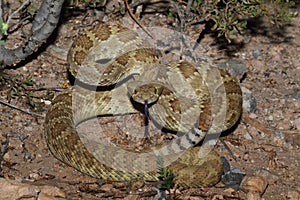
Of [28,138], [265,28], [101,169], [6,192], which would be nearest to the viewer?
[6,192]

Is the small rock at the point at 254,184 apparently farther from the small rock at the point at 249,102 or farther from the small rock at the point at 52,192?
the small rock at the point at 52,192

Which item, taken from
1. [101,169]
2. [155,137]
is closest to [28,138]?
[101,169]

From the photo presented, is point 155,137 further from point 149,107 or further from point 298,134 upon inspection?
point 298,134

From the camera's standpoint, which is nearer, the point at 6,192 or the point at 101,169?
the point at 6,192

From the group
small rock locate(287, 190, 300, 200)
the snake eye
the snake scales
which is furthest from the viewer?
the snake eye

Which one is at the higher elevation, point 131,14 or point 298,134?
point 131,14

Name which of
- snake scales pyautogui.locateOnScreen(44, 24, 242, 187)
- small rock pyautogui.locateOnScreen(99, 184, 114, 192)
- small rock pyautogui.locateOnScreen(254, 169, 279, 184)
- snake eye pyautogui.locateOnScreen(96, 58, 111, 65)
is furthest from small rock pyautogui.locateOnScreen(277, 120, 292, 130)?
snake eye pyautogui.locateOnScreen(96, 58, 111, 65)

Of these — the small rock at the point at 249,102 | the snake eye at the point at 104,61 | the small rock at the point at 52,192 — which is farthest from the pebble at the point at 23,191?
the small rock at the point at 249,102

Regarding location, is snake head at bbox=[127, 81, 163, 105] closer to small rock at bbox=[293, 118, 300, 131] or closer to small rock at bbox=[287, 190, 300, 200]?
small rock at bbox=[293, 118, 300, 131]
